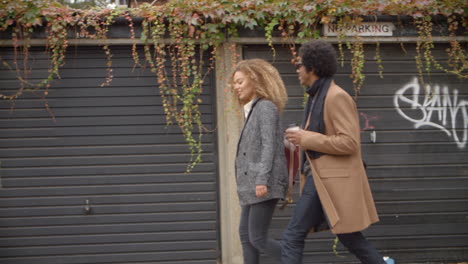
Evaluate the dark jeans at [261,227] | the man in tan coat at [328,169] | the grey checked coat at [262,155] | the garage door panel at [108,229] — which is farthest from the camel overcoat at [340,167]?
the garage door panel at [108,229]

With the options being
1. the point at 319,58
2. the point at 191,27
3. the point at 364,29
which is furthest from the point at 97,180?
the point at 364,29

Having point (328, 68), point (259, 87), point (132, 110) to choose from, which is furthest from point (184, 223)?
point (328, 68)

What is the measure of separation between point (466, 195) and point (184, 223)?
3.20m

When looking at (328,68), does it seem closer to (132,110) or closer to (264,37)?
(264,37)

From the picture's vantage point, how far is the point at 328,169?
166 inches

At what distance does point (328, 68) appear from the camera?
439cm

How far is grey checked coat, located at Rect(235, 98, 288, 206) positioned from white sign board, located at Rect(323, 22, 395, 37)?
6.94 ft

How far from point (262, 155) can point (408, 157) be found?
2734 mm

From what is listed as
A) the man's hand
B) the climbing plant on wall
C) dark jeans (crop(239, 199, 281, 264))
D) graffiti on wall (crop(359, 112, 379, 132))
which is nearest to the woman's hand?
dark jeans (crop(239, 199, 281, 264))

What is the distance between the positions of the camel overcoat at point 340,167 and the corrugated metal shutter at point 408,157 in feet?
7.66

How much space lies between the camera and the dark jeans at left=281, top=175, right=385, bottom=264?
4.27 meters

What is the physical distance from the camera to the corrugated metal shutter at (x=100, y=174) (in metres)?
6.43

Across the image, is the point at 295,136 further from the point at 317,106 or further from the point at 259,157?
the point at 259,157

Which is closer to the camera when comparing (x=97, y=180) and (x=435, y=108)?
(x=97, y=180)
